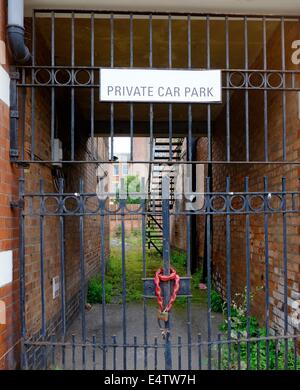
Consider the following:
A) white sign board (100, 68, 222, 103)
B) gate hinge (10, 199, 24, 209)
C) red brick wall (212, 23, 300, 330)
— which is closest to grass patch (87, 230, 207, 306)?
red brick wall (212, 23, 300, 330)

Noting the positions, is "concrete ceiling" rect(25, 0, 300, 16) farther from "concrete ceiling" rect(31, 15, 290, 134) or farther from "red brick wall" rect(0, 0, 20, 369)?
"red brick wall" rect(0, 0, 20, 369)

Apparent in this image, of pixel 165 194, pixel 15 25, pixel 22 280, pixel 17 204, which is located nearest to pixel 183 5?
pixel 15 25

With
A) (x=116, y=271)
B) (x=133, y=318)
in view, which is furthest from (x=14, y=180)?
(x=116, y=271)

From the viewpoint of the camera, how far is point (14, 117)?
292cm

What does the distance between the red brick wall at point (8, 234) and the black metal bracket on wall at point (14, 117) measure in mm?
44

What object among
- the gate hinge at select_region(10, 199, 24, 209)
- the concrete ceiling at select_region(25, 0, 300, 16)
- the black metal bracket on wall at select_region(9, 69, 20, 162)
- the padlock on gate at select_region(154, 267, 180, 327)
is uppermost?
the concrete ceiling at select_region(25, 0, 300, 16)

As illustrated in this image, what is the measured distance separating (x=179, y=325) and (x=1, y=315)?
129 inches

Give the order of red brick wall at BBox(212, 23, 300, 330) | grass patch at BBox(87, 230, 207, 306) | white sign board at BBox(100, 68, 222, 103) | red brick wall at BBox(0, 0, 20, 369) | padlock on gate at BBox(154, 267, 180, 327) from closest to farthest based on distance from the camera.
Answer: red brick wall at BBox(0, 0, 20, 369) < padlock on gate at BBox(154, 267, 180, 327) < white sign board at BBox(100, 68, 222, 103) < red brick wall at BBox(212, 23, 300, 330) < grass patch at BBox(87, 230, 207, 306)

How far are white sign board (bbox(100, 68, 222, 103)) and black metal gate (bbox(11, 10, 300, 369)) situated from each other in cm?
A: 12

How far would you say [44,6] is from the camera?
317 centimetres

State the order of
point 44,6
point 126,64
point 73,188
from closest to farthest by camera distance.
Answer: point 44,6, point 126,64, point 73,188

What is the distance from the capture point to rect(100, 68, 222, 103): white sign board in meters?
3.02

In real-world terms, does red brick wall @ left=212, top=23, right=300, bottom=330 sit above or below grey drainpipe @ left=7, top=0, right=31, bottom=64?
below

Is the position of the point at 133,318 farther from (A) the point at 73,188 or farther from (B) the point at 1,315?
(B) the point at 1,315
